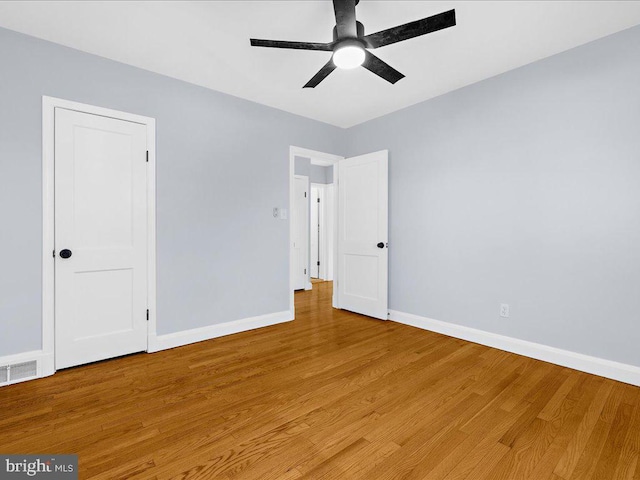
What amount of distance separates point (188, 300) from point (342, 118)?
10.00 ft

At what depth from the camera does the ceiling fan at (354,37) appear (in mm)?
1804

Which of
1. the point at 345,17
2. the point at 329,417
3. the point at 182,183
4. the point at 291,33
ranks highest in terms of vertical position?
the point at 291,33

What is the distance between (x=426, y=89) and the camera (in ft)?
11.0

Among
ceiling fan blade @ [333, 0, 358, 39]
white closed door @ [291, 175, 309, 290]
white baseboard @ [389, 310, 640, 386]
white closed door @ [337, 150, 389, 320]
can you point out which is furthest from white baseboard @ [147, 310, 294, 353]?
ceiling fan blade @ [333, 0, 358, 39]

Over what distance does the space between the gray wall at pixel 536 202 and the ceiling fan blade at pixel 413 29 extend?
1.63 metres

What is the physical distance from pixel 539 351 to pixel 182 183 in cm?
377

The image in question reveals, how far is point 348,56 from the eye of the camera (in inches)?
81.3

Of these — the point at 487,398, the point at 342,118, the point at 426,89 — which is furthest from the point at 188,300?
the point at 426,89

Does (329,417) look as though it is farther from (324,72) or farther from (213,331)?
(324,72)

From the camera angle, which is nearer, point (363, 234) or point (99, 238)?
point (99, 238)

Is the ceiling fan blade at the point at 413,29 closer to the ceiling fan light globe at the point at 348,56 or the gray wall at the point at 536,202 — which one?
the ceiling fan light globe at the point at 348,56

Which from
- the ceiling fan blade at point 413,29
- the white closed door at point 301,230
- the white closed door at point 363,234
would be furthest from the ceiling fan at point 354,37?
the white closed door at point 301,230

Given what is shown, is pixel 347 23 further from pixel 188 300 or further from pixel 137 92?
pixel 188 300

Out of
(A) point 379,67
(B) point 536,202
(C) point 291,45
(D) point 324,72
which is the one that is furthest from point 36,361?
(B) point 536,202
